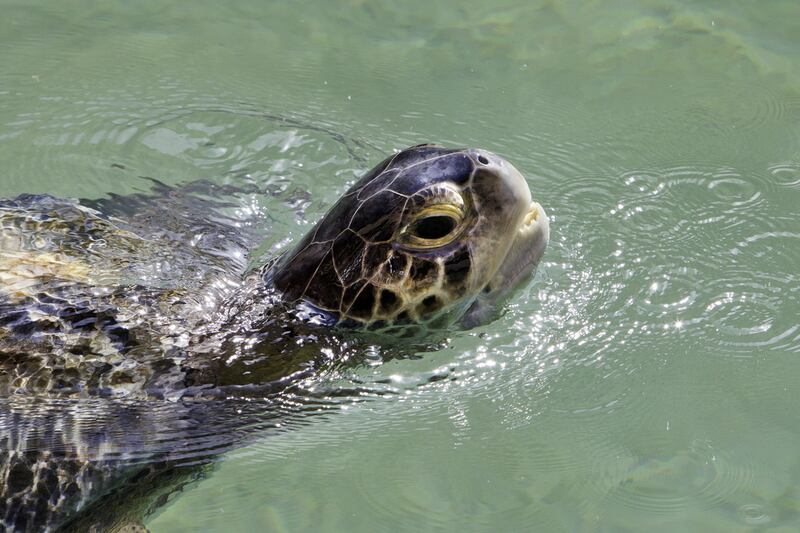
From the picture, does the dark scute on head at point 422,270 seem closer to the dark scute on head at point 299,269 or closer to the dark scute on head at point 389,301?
the dark scute on head at point 389,301

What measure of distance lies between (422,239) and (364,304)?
355 mm

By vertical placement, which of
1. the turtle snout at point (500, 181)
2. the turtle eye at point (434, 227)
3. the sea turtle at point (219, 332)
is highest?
the turtle snout at point (500, 181)

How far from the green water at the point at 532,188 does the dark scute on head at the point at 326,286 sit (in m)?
0.51

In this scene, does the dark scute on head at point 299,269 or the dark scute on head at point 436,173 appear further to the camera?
the dark scute on head at point 299,269

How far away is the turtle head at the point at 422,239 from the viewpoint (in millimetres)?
3400

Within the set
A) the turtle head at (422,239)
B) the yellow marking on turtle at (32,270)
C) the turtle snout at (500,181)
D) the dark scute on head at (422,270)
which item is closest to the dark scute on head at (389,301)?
the turtle head at (422,239)

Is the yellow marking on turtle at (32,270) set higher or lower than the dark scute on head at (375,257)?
lower

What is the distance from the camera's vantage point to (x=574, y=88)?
19.6ft

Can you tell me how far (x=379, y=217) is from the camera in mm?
3449

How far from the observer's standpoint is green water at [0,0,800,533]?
3670mm

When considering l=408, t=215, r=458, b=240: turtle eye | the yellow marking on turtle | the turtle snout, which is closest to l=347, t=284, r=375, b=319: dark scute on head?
l=408, t=215, r=458, b=240: turtle eye

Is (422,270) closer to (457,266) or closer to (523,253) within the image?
(457,266)

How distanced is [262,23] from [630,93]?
2.80 metres

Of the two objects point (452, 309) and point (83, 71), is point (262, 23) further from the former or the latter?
point (452, 309)
